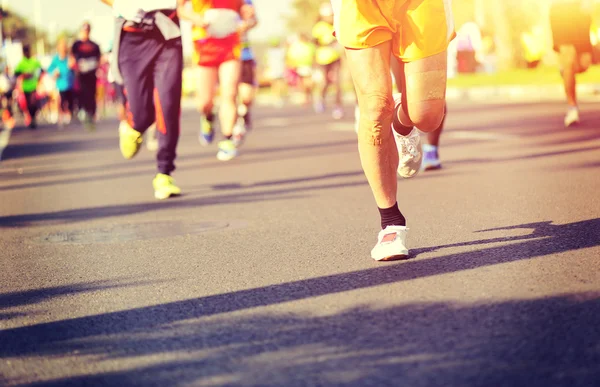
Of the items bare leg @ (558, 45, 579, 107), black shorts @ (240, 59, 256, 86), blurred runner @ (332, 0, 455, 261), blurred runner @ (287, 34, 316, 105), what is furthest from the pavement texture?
blurred runner @ (287, 34, 316, 105)

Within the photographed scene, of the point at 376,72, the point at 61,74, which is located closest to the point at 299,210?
the point at 376,72

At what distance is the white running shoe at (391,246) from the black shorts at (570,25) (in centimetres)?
758

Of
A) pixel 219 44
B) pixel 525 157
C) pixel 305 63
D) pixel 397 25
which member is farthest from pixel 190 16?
pixel 305 63

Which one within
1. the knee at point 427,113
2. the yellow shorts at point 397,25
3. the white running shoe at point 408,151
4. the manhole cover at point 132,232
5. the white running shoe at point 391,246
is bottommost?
the manhole cover at point 132,232

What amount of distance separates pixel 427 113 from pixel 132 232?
7.42ft

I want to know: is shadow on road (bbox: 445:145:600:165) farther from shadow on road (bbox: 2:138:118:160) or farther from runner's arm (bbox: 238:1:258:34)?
shadow on road (bbox: 2:138:118:160)

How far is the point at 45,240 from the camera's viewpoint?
6.60m

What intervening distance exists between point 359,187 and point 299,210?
4.40 ft

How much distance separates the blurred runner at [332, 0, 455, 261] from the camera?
5.07m

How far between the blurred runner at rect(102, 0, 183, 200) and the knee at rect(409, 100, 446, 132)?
330 cm

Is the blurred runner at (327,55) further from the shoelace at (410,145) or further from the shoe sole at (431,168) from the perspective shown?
the shoelace at (410,145)

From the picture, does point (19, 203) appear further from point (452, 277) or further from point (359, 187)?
point (452, 277)

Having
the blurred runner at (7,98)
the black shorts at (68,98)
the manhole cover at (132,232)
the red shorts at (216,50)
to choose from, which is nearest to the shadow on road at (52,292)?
the manhole cover at (132,232)

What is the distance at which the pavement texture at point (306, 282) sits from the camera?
3.38 m
